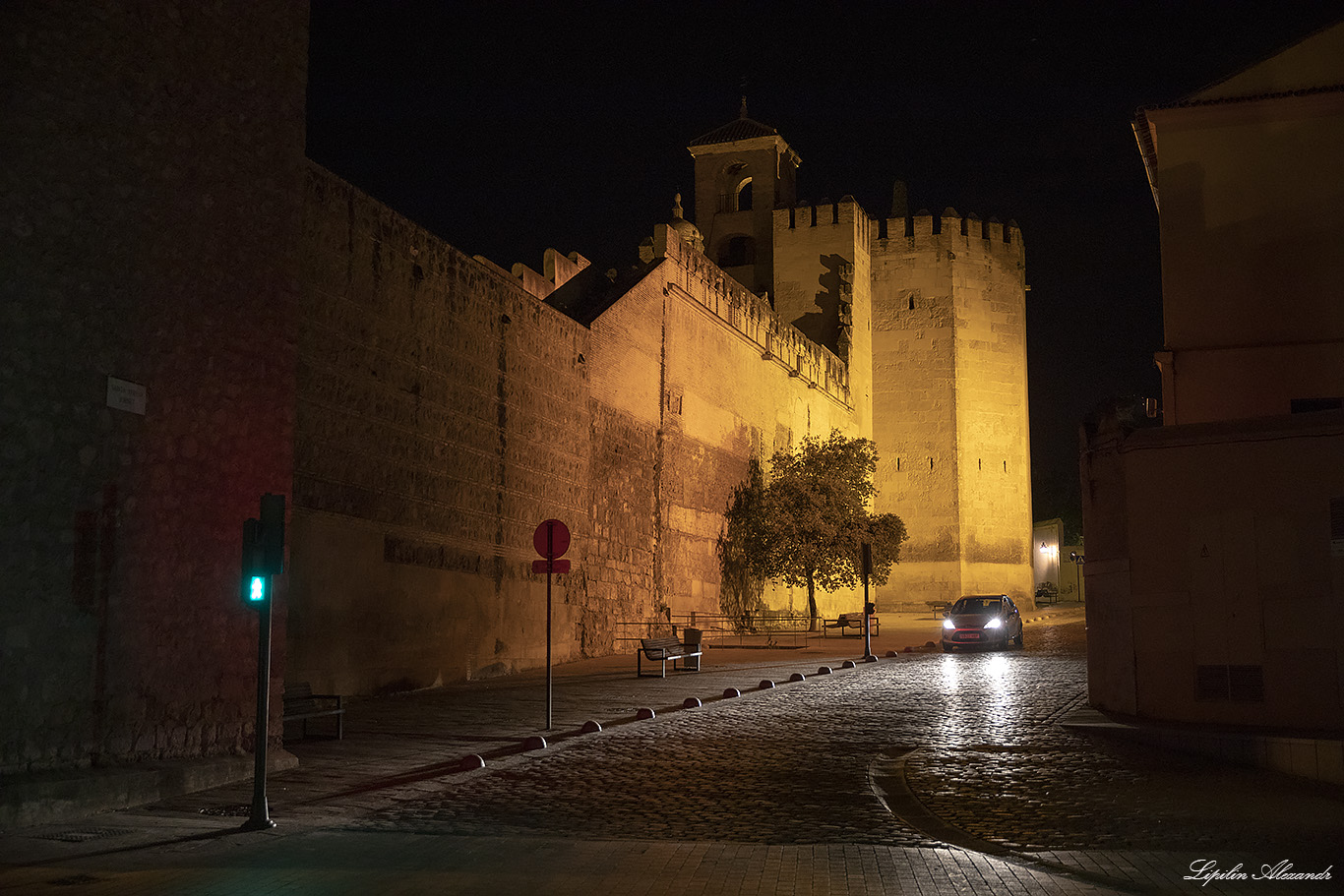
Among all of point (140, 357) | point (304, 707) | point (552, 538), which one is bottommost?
point (304, 707)

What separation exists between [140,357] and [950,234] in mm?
41706

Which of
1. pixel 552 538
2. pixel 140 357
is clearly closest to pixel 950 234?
pixel 552 538

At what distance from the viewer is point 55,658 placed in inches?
312

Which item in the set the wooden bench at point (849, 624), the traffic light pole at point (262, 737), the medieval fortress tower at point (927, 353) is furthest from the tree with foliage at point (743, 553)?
the traffic light pole at point (262, 737)

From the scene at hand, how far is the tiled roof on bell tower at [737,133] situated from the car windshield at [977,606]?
2674 cm

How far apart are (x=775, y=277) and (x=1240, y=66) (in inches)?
1146

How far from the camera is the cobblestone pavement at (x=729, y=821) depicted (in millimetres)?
5941

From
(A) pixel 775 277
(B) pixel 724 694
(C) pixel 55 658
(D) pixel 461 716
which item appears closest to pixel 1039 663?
(B) pixel 724 694

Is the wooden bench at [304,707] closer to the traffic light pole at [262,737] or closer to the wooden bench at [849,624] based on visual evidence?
the traffic light pole at [262,737]

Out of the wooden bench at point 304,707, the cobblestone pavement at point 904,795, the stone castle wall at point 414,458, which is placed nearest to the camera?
the cobblestone pavement at point 904,795

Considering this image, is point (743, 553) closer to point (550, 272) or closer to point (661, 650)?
point (550, 272)

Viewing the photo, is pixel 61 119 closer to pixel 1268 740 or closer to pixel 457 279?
pixel 1268 740

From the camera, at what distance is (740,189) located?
50969 millimetres

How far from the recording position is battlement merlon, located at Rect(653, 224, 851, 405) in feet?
101
